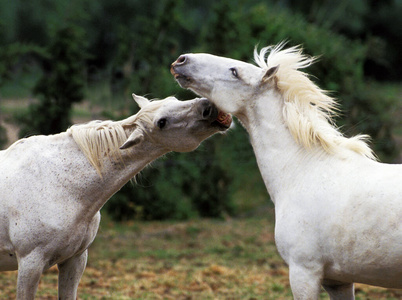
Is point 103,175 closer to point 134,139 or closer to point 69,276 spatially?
point 134,139

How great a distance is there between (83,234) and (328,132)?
1.73m

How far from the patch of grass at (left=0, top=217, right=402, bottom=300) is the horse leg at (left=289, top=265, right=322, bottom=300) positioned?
215 cm

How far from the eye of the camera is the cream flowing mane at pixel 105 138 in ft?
13.1

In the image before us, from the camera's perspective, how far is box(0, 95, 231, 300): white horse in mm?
3770

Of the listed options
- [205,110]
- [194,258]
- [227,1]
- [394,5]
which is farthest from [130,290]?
[394,5]

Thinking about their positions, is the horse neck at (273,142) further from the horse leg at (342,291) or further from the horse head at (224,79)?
the horse leg at (342,291)

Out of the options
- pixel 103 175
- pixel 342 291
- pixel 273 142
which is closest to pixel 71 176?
pixel 103 175

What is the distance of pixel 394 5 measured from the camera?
25.5 m

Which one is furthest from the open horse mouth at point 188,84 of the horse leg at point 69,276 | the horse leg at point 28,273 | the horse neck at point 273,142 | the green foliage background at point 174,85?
the green foliage background at point 174,85

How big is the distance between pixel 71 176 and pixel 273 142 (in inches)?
53.9

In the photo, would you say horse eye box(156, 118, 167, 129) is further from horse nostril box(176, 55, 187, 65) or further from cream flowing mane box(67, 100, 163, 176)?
horse nostril box(176, 55, 187, 65)

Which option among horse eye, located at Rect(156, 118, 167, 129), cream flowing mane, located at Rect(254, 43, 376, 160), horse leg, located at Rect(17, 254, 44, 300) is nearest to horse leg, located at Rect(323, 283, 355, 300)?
cream flowing mane, located at Rect(254, 43, 376, 160)

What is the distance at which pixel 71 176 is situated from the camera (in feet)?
13.0

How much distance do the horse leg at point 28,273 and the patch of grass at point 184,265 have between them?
4.19ft
